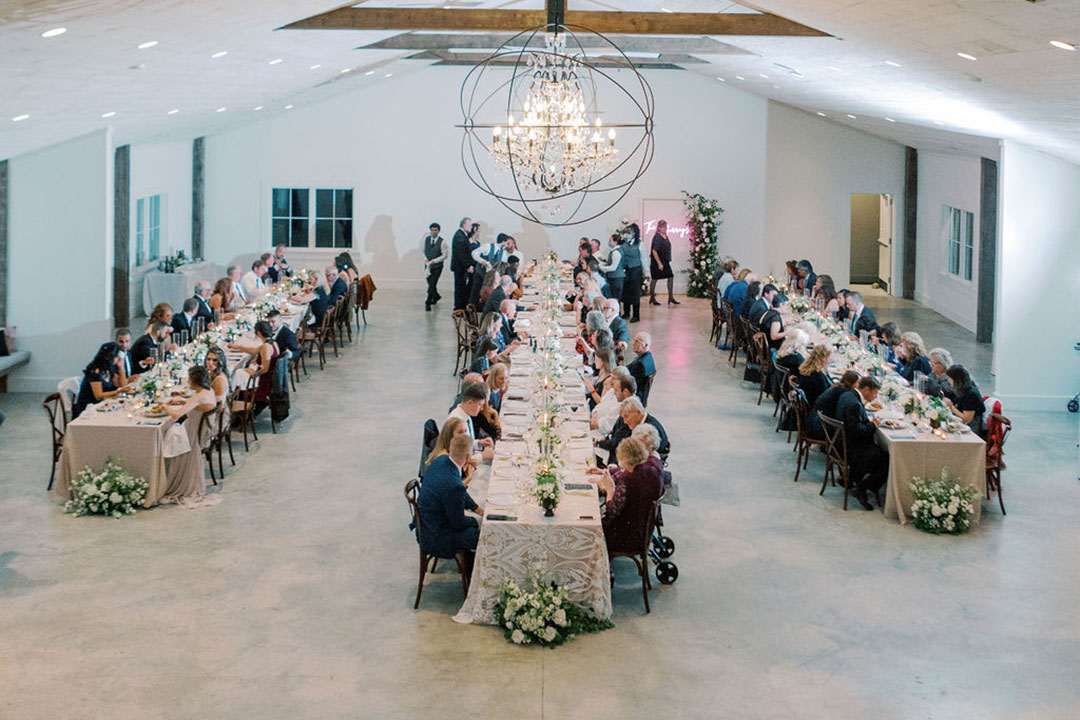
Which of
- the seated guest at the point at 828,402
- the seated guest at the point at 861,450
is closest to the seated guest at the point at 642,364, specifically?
the seated guest at the point at 828,402

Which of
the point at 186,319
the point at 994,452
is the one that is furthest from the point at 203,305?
the point at 994,452

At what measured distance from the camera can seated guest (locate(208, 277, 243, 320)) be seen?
1421 cm

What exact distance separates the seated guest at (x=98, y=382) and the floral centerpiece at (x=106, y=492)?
3.50 feet

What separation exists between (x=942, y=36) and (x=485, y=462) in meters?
4.23

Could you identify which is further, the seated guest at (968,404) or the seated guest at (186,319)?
the seated guest at (186,319)

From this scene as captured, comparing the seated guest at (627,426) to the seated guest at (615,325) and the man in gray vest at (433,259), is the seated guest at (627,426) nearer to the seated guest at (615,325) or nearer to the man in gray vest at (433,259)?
the seated guest at (615,325)

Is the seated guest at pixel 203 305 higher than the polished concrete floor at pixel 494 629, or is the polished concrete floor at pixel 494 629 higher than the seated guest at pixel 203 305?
the seated guest at pixel 203 305

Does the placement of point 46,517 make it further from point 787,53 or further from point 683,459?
point 787,53

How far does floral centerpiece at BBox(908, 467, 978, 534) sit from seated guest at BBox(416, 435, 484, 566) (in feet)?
11.4

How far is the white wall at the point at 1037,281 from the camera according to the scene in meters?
12.5

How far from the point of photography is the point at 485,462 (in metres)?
8.35

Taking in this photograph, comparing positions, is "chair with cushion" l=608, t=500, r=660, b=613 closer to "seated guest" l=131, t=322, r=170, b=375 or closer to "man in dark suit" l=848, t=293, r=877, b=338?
"seated guest" l=131, t=322, r=170, b=375

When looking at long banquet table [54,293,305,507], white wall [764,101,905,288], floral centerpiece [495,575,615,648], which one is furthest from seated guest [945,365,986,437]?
white wall [764,101,905,288]

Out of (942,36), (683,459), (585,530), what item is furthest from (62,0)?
(683,459)
